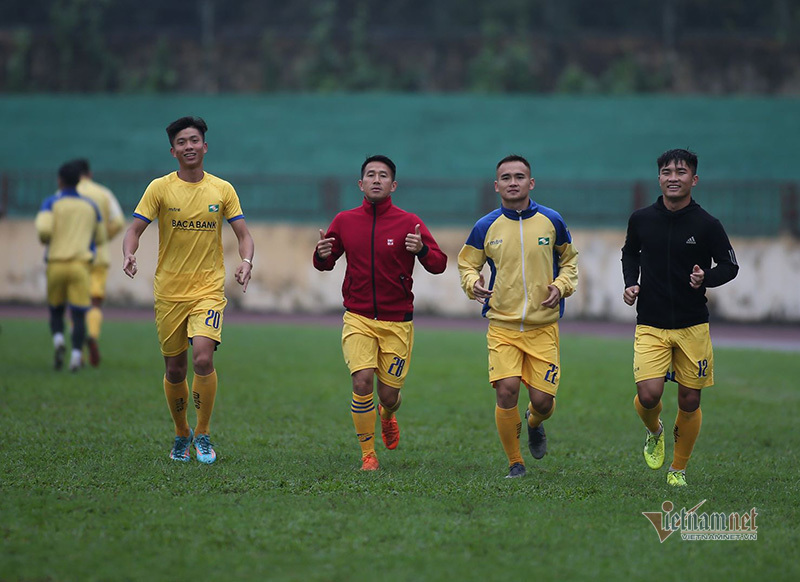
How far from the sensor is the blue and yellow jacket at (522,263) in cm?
724

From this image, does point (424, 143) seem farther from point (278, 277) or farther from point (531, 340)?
point (531, 340)

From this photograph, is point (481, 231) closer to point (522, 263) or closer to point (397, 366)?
point (522, 263)

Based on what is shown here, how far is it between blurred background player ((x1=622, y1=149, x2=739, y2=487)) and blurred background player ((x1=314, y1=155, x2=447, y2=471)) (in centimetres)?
152

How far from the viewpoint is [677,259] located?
7.15 meters

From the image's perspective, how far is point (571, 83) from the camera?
32094mm

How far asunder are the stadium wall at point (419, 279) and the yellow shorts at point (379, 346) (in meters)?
12.7

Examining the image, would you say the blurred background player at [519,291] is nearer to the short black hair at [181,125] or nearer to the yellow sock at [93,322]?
the short black hair at [181,125]

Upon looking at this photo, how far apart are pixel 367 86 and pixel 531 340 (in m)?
26.2

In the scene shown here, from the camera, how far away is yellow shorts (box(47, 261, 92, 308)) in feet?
41.2

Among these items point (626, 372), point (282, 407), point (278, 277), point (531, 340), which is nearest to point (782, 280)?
point (626, 372)

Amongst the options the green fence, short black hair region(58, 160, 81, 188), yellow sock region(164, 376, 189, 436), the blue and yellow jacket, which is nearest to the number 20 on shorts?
yellow sock region(164, 376, 189, 436)

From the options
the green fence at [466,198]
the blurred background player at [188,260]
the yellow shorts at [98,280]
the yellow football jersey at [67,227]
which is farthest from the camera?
the green fence at [466,198]

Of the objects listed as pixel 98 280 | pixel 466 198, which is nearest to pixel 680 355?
pixel 98 280

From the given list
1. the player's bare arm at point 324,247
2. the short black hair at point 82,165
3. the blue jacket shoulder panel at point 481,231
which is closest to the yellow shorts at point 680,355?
the blue jacket shoulder panel at point 481,231
